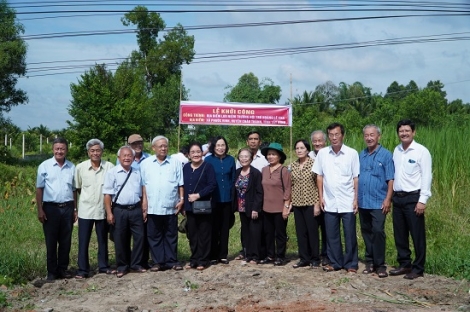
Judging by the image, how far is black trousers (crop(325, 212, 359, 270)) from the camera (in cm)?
756

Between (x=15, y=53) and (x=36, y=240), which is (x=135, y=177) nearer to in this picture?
(x=36, y=240)

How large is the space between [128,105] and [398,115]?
1382cm

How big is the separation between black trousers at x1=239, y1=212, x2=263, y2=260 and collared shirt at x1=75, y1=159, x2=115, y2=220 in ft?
6.65

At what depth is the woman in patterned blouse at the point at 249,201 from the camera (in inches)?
322

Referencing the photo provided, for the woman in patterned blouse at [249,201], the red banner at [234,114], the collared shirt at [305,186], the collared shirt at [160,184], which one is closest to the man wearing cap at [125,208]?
the collared shirt at [160,184]

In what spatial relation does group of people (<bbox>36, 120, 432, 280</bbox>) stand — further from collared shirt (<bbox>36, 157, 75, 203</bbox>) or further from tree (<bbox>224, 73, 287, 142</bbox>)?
tree (<bbox>224, 73, 287, 142</bbox>)

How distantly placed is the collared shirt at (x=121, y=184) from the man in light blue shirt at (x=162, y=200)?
0.55 ft

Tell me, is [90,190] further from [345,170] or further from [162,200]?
[345,170]

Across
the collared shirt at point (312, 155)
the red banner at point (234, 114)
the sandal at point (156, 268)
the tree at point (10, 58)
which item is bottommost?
the sandal at point (156, 268)

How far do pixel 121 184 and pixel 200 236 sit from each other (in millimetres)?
1326

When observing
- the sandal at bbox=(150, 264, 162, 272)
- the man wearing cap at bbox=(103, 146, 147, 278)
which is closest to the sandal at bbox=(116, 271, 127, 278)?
the man wearing cap at bbox=(103, 146, 147, 278)

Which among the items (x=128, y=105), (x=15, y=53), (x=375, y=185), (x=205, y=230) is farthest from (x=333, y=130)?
(x=15, y=53)

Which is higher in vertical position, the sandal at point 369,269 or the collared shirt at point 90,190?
the collared shirt at point 90,190

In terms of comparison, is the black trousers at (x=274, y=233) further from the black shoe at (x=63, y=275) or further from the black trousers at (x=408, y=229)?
the black shoe at (x=63, y=275)
